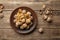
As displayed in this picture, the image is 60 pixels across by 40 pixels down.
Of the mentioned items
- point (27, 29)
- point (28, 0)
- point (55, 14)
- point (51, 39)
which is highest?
point (28, 0)

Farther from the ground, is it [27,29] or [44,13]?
[44,13]

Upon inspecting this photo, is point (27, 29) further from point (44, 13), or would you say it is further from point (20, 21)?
point (44, 13)

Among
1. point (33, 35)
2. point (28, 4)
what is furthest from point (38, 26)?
point (28, 4)

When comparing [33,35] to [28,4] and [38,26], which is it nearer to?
[38,26]

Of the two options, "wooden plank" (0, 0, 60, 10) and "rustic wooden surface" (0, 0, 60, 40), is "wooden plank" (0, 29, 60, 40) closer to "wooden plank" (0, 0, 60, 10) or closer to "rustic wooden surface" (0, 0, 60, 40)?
"rustic wooden surface" (0, 0, 60, 40)

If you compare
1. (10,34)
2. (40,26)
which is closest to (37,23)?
(40,26)

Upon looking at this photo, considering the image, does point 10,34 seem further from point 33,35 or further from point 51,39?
point 51,39
